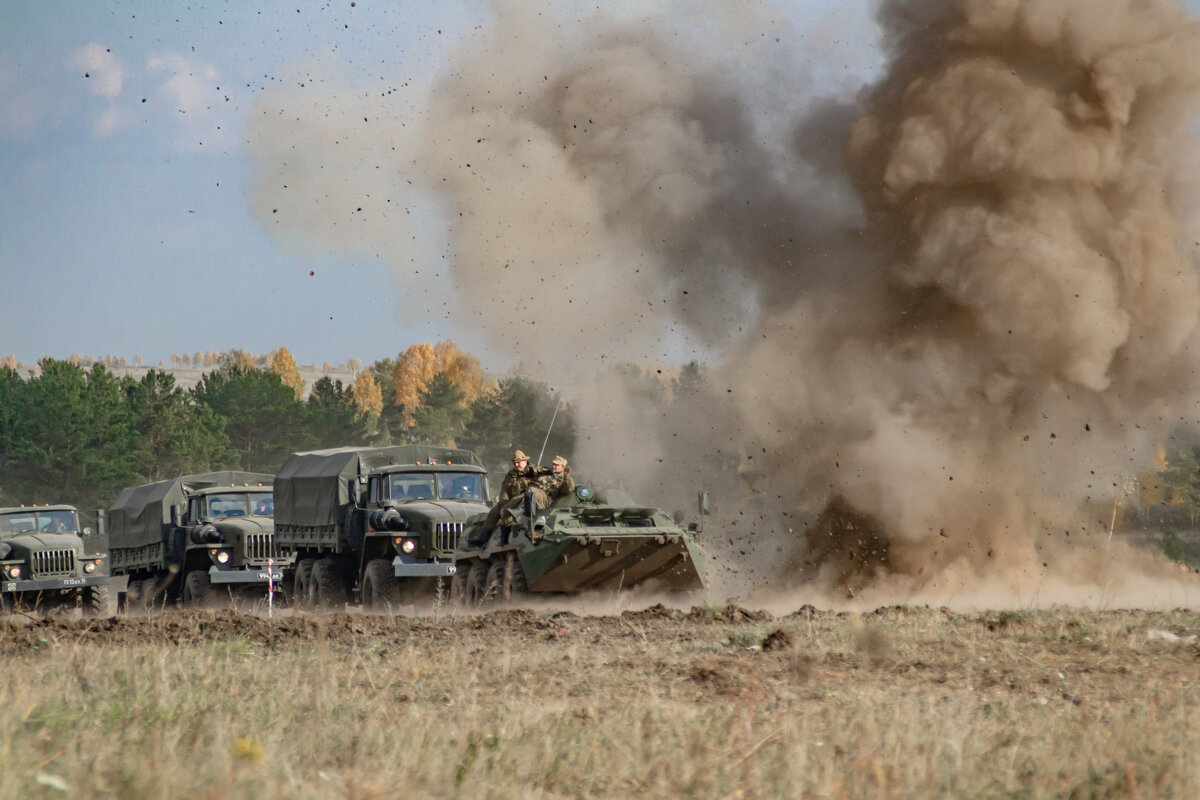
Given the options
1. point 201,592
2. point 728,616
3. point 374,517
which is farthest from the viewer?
point 201,592

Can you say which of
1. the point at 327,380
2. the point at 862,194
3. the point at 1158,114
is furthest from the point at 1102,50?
the point at 327,380

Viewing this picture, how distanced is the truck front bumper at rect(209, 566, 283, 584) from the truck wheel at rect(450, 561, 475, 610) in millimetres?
4728

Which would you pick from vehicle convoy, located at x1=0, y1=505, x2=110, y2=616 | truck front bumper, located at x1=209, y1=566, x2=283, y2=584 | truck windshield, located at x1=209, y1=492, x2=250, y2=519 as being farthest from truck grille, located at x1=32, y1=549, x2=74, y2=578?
truck front bumper, located at x1=209, y1=566, x2=283, y2=584

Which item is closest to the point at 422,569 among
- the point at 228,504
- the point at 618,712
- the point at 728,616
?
the point at 728,616

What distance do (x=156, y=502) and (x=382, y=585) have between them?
271 inches

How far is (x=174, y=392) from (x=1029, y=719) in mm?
58397

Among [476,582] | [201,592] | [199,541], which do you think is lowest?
[201,592]

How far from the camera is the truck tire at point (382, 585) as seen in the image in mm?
18797

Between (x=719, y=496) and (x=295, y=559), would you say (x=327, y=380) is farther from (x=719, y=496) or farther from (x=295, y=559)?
(x=295, y=559)

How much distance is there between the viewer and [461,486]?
67.1ft

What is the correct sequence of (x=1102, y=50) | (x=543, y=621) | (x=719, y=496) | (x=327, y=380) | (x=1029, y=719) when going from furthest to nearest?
(x=327, y=380) < (x=719, y=496) < (x=1102, y=50) < (x=543, y=621) < (x=1029, y=719)

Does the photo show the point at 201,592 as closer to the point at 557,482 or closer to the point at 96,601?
the point at 96,601

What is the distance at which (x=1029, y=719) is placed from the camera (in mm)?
7605

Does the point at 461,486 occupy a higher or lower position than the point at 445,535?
higher
